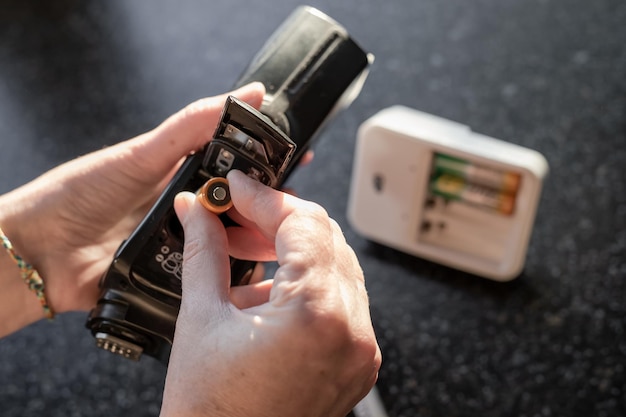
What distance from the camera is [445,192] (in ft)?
3.21

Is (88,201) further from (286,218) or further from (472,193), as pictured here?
(472,193)

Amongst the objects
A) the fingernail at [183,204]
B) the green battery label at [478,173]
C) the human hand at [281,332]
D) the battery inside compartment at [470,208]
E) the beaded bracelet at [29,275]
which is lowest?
the battery inside compartment at [470,208]

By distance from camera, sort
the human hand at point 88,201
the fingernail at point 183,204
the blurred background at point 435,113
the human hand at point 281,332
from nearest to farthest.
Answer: the human hand at point 281,332 < the fingernail at point 183,204 < the human hand at point 88,201 < the blurred background at point 435,113

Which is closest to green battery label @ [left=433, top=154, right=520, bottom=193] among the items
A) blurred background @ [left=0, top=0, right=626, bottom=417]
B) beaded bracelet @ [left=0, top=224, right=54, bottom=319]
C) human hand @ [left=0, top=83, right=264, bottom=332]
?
blurred background @ [left=0, top=0, right=626, bottom=417]

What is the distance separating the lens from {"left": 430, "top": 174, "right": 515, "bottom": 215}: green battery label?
0.95 metres

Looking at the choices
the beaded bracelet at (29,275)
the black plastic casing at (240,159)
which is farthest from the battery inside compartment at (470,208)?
the beaded bracelet at (29,275)

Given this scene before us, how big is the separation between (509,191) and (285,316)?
0.48 meters

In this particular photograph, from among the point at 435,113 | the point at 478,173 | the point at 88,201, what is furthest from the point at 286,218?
the point at 435,113

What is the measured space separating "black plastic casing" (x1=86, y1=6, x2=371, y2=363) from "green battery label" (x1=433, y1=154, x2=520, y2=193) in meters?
0.17

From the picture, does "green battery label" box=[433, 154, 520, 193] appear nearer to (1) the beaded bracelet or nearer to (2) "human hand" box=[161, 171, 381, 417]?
(2) "human hand" box=[161, 171, 381, 417]

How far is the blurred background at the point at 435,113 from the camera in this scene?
93 centimetres

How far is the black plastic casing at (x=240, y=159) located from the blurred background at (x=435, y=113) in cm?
23

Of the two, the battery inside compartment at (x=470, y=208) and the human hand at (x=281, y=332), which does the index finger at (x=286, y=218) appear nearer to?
the human hand at (x=281, y=332)

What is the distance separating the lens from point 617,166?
1068 millimetres
